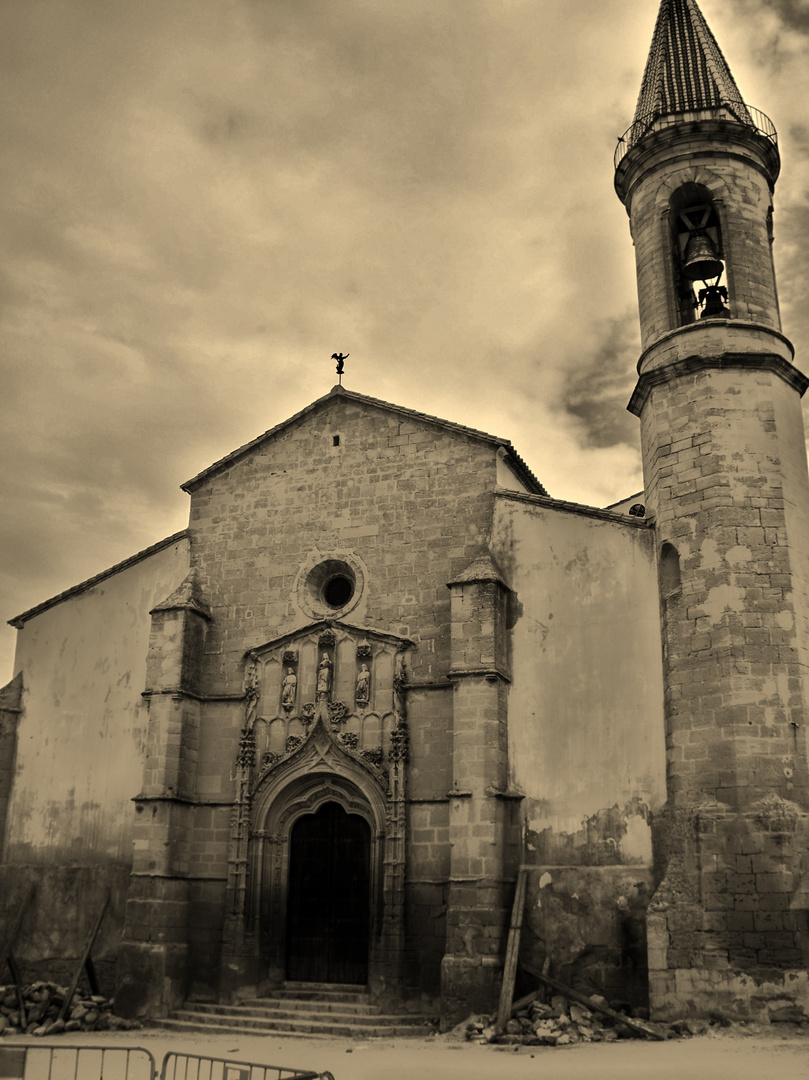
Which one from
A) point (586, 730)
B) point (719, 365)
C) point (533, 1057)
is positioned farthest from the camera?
point (719, 365)

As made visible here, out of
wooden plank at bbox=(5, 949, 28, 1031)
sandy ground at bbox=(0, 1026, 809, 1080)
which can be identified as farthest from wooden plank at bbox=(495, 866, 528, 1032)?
wooden plank at bbox=(5, 949, 28, 1031)

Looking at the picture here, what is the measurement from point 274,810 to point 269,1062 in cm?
425

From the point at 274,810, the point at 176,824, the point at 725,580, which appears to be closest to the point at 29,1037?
the point at 176,824

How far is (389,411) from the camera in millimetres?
16297

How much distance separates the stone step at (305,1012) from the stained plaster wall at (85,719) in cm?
271

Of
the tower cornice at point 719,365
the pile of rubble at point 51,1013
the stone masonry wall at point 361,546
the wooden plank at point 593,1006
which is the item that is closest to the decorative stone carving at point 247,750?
the stone masonry wall at point 361,546

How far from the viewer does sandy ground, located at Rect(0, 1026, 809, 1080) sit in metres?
9.34

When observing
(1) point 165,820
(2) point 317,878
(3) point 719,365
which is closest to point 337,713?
(2) point 317,878

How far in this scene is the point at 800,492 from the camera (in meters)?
13.2

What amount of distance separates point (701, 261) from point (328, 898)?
429 inches

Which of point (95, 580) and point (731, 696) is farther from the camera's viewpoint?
point (95, 580)

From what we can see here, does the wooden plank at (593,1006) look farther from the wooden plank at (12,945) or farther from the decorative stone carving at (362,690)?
the wooden plank at (12,945)

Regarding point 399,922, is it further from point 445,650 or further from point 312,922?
point 445,650

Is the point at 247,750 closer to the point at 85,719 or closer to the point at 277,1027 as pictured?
the point at 85,719
